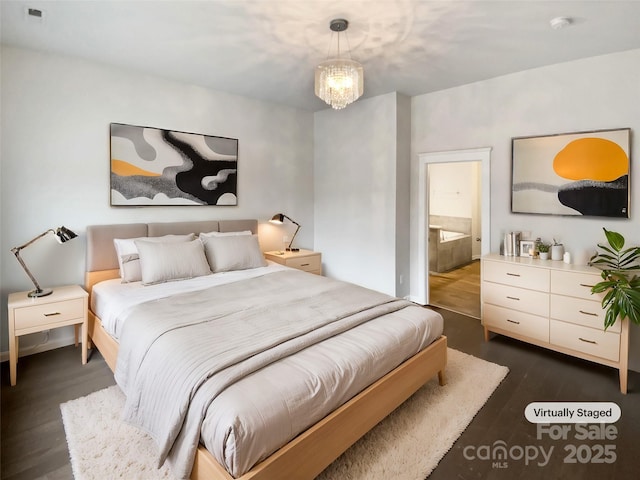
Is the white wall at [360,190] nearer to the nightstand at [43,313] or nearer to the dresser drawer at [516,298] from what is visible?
the dresser drawer at [516,298]

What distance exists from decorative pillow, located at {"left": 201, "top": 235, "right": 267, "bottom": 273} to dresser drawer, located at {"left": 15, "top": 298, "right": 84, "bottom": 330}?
3.87 feet

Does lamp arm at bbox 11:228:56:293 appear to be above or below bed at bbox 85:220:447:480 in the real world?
above

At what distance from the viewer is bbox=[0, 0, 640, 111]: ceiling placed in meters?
2.31

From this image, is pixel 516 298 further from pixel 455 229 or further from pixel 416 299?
pixel 455 229

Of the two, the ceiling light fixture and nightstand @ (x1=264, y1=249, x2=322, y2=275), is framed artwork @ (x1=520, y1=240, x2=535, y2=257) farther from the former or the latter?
nightstand @ (x1=264, y1=249, x2=322, y2=275)

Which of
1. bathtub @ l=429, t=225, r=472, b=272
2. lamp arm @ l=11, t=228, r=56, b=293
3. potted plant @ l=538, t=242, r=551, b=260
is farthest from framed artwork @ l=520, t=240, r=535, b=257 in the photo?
lamp arm @ l=11, t=228, r=56, b=293

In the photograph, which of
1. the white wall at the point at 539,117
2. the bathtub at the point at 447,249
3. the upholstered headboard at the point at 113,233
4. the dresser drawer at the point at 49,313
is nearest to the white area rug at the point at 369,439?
the dresser drawer at the point at 49,313

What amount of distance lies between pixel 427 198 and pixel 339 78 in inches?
91.5

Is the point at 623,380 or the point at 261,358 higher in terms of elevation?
the point at 261,358

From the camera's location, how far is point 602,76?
302 centimetres

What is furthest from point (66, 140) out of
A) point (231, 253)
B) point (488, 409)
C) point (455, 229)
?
point (455, 229)

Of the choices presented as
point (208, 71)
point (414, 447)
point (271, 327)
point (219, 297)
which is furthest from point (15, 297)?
point (414, 447)

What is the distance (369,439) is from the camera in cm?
204

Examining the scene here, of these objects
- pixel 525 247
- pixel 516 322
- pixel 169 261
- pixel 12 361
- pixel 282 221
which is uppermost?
pixel 282 221
